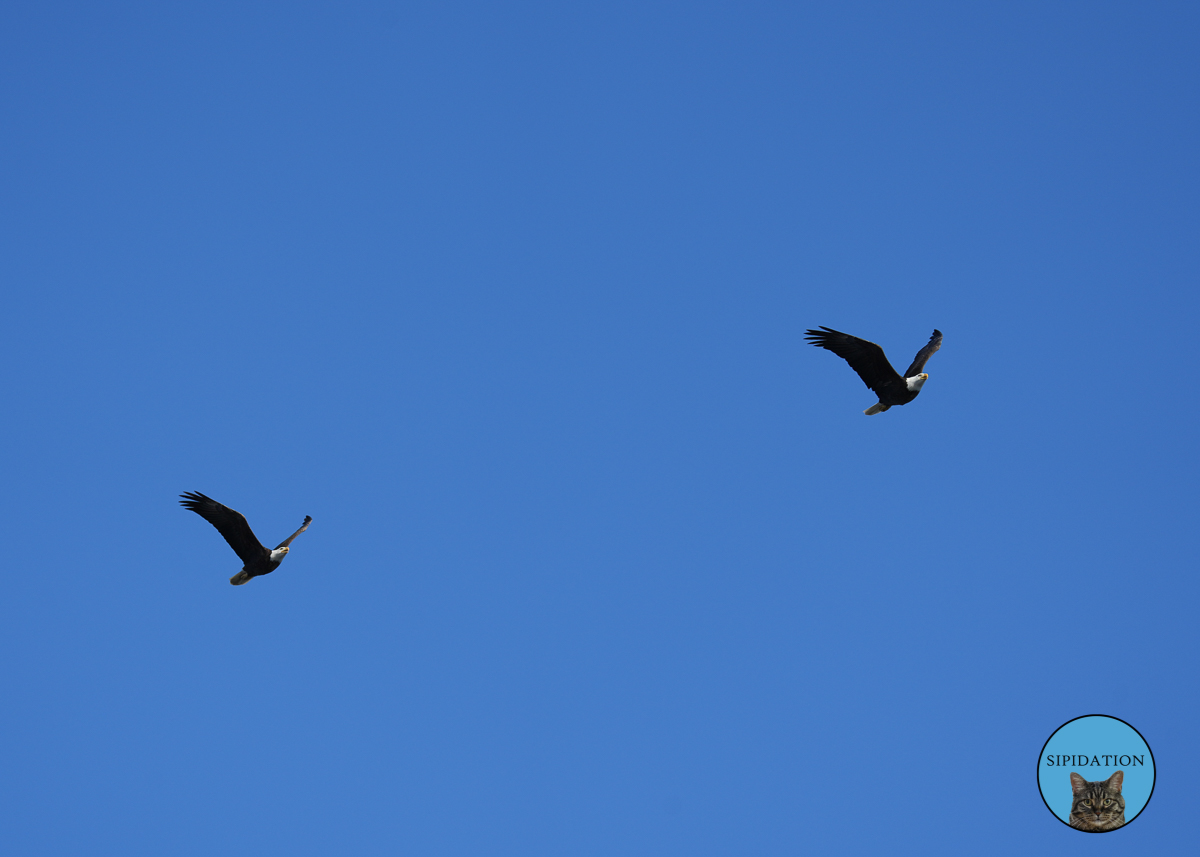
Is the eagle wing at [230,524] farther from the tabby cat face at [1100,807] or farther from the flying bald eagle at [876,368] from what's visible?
the tabby cat face at [1100,807]

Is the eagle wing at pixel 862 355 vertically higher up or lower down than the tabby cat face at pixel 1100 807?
higher up

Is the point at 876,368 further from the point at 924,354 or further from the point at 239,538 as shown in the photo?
the point at 239,538

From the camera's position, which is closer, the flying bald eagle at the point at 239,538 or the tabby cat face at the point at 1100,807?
the tabby cat face at the point at 1100,807

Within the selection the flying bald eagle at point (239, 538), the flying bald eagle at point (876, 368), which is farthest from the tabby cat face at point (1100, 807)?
the flying bald eagle at point (239, 538)

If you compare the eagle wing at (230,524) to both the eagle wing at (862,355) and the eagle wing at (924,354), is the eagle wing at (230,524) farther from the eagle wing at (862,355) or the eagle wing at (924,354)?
the eagle wing at (924,354)

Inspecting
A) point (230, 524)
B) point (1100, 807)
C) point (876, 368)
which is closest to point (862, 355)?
point (876, 368)

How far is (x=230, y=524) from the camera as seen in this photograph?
21.0 metres

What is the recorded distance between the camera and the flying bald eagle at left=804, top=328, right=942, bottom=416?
20469 mm

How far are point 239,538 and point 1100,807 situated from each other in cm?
1773

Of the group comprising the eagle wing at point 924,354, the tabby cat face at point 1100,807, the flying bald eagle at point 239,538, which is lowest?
the tabby cat face at point 1100,807

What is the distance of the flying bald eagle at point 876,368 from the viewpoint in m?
20.5

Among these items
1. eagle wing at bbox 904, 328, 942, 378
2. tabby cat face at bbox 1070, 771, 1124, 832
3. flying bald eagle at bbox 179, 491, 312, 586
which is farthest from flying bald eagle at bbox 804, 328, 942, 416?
flying bald eagle at bbox 179, 491, 312, 586

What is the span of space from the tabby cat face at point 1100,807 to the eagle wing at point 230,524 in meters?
17.0

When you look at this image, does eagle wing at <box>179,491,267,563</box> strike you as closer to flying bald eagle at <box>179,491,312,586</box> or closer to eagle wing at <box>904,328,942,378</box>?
flying bald eagle at <box>179,491,312,586</box>
